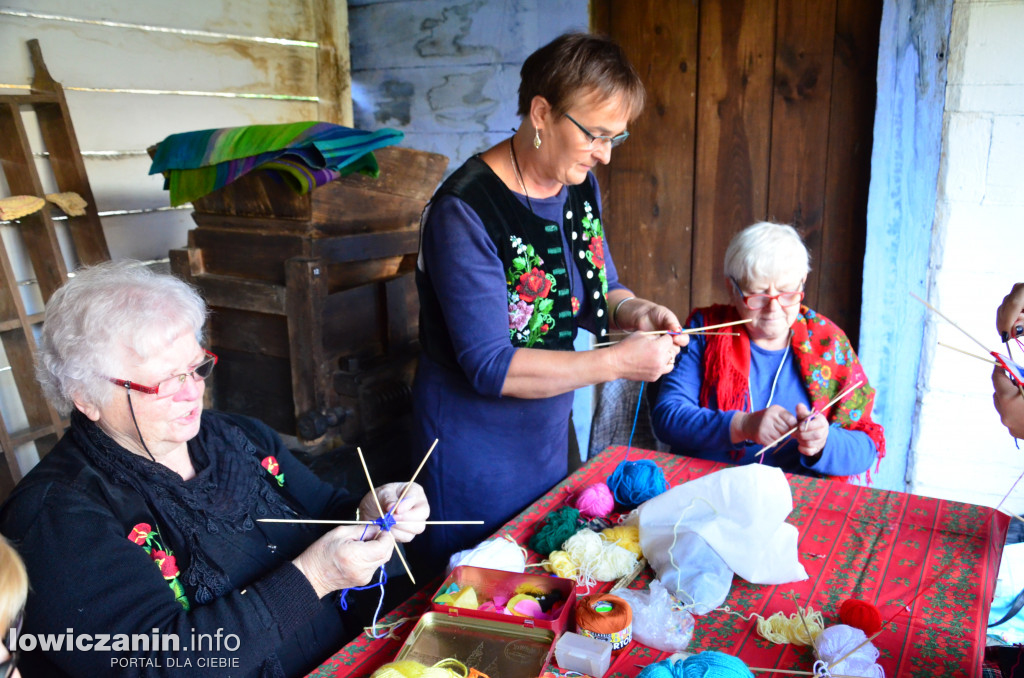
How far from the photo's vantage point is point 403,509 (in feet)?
4.91

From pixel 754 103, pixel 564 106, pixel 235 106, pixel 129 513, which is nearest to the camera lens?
pixel 129 513

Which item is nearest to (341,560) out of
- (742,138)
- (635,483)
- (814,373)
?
(635,483)

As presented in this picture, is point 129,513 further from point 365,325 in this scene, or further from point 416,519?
point 365,325

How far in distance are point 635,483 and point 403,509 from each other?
0.53m

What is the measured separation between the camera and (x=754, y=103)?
2.87 meters

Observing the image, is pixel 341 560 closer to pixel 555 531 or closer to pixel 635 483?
pixel 555 531

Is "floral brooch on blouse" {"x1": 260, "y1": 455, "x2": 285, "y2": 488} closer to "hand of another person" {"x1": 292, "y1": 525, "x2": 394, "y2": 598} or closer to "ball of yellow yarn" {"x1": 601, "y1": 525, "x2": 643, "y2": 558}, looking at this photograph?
"hand of another person" {"x1": 292, "y1": 525, "x2": 394, "y2": 598}

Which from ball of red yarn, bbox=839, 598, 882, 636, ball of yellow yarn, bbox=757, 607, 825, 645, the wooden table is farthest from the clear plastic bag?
ball of red yarn, bbox=839, 598, 882, 636

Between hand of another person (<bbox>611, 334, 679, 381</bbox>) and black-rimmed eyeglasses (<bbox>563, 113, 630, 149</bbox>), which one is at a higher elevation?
black-rimmed eyeglasses (<bbox>563, 113, 630, 149</bbox>)

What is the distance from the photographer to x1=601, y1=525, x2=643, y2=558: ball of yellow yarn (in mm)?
→ 1521

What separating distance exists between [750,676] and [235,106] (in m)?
2.77

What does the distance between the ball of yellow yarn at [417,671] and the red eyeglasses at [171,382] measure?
1.98ft

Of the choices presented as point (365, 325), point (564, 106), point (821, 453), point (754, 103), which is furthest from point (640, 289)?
point (564, 106)

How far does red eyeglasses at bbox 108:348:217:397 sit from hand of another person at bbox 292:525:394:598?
1.20ft
